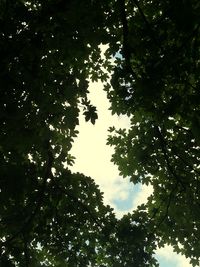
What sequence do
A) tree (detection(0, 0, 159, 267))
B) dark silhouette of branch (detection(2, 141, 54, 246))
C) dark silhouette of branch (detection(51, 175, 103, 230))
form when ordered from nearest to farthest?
tree (detection(0, 0, 159, 267))
dark silhouette of branch (detection(2, 141, 54, 246))
dark silhouette of branch (detection(51, 175, 103, 230))

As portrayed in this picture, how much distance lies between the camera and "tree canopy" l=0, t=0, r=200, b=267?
7.80m

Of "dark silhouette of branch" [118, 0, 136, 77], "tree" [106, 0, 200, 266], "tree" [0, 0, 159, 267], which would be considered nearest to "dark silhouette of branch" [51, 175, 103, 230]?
"tree" [0, 0, 159, 267]

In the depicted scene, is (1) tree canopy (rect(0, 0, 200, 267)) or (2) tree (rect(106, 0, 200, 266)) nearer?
(1) tree canopy (rect(0, 0, 200, 267))

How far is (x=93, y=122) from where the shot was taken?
8.58 m

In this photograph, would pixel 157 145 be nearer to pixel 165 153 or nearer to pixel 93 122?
pixel 165 153

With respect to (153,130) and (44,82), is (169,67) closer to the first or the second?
(44,82)

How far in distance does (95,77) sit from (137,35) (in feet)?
11.0

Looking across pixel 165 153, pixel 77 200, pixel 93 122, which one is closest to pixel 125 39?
pixel 93 122

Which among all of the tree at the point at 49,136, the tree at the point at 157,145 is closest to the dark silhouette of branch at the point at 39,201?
the tree at the point at 49,136

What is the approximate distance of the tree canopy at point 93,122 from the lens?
7801mm

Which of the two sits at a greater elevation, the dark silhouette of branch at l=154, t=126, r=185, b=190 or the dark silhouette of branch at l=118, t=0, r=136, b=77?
the dark silhouette of branch at l=118, t=0, r=136, b=77

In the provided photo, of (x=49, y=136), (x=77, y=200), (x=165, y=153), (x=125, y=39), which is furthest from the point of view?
(x=77, y=200)

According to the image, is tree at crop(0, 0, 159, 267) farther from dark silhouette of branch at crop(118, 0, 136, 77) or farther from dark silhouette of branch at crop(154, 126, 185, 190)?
dark silhouette of branch at crop(154, 126, 185, 190)

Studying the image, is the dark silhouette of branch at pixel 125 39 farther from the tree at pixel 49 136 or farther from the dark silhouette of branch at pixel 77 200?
the dark silhouette of branch at pixel 77 200
